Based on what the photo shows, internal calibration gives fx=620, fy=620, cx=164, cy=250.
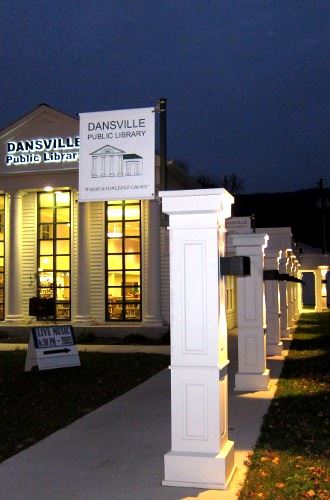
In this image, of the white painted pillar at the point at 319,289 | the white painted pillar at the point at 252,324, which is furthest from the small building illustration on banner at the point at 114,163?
the white painted pillar at the point at 319,289

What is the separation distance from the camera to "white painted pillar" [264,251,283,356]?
14.8m

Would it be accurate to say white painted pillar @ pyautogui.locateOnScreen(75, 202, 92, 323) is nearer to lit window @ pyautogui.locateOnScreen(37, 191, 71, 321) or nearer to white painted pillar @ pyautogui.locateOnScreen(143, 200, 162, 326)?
lit window @ pyautogui.locateOnScreen(37, 191, 71, 321)

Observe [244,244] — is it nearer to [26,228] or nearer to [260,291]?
[260,291]

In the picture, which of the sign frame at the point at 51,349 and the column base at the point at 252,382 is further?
the sign frame at the point at 51,349

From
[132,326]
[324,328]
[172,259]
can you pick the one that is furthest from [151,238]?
[172,259]

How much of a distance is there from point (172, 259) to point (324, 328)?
19.8 metres

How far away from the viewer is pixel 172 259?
18.4 feet

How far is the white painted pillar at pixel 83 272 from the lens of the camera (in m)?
21.2

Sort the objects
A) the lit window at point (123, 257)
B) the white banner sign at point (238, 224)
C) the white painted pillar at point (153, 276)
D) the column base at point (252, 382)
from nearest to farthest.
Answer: the column base at point (252, 382) → the white painted pillar at point (153, 276) → the lit window at point (123, 257) → the white banner sign at point (238, 224)

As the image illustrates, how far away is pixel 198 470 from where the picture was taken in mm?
5344

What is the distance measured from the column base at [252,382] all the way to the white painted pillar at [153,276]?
10.1m

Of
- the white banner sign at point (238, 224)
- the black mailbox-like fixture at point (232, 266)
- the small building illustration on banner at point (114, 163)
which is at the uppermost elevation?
the white banner sign at point (238, 224)

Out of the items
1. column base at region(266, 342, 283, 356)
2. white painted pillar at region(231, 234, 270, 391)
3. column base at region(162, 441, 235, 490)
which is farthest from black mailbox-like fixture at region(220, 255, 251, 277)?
column base at region(266, 342, 283, 356)

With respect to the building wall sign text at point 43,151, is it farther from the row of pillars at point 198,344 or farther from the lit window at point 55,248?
the row of pillars at point 198,344
